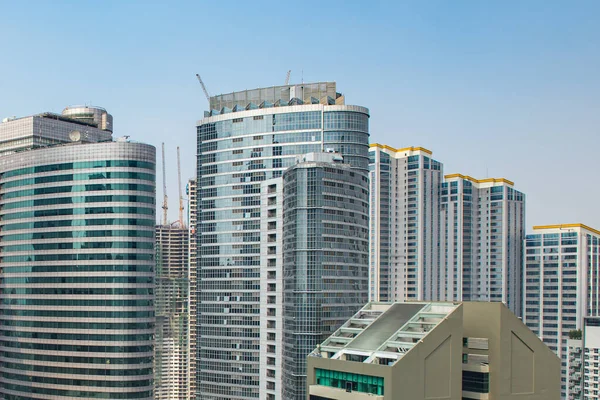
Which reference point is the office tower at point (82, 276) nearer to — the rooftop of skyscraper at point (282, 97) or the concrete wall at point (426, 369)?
the rooftop of skyscraper at point (282, 97)

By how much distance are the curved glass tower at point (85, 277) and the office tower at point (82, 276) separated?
7.6 inches

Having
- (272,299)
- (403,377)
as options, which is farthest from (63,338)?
(403,377)

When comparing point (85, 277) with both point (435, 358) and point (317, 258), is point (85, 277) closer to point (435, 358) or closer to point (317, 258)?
point (317, 258)

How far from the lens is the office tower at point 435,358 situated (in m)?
97.9

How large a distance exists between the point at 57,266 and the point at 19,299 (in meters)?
12.4

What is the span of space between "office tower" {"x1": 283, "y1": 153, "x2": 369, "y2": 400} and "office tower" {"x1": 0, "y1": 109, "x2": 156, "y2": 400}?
28745 mm

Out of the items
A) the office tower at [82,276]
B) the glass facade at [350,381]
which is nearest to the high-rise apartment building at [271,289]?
the office tower at [82,276]

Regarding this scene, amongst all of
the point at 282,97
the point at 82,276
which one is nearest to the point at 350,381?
the point at 82,276

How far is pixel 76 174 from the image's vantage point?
486 feet

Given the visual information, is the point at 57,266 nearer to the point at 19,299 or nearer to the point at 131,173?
the point at 19,299

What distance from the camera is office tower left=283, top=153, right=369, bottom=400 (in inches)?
5285

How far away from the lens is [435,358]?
327 feet

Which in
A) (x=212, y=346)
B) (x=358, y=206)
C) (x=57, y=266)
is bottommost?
(x=212, y=346)

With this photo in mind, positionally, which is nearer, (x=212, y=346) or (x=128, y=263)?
(x=128, y=263)
